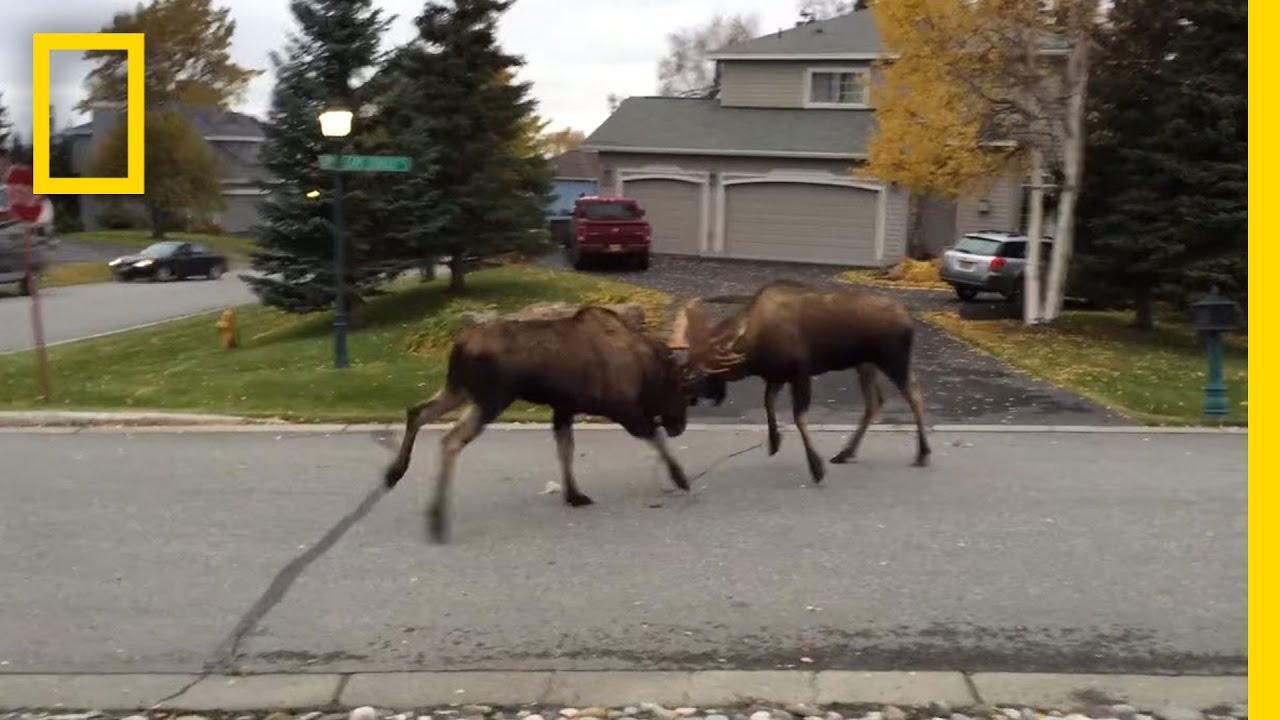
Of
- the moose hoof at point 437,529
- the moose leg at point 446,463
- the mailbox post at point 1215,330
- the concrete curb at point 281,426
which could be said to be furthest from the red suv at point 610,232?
the moose hoof at point 437,529

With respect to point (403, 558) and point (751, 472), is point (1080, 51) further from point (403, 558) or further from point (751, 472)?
point (403, 558)

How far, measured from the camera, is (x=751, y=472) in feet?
31.1

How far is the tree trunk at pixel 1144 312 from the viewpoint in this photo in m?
18.6

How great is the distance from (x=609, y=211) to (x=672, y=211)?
5419 mm

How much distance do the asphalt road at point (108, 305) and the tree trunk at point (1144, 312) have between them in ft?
49.5

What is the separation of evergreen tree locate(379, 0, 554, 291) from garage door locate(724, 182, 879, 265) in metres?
12.8

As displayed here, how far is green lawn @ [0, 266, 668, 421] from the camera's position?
12977 millimetres

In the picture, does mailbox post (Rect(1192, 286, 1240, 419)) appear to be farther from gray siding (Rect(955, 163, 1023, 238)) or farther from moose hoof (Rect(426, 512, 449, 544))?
gray siding (Rect(955, 163, 1023, 238))

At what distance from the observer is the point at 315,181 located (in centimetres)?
1838

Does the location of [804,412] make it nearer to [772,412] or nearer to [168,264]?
[772,412]

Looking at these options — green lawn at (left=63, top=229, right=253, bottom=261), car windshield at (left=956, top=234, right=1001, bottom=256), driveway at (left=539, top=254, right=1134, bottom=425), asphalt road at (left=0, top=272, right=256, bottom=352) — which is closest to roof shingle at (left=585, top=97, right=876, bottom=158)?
car windshield at (left=956, top=234, right=1001, bottom=256)

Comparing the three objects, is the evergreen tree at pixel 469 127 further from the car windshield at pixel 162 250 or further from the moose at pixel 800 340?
the car windshield at pixel 162 250

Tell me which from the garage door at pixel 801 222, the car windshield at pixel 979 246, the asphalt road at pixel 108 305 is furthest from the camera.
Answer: the garage door at pixel 801 222

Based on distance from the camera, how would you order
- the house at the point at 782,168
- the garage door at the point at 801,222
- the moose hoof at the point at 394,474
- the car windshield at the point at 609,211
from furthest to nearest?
the garage door at the point at 801,222 → the house at the point at 782,168 → the car windshield at the point at 609,211 → the moose hoof at the point at 394,474
